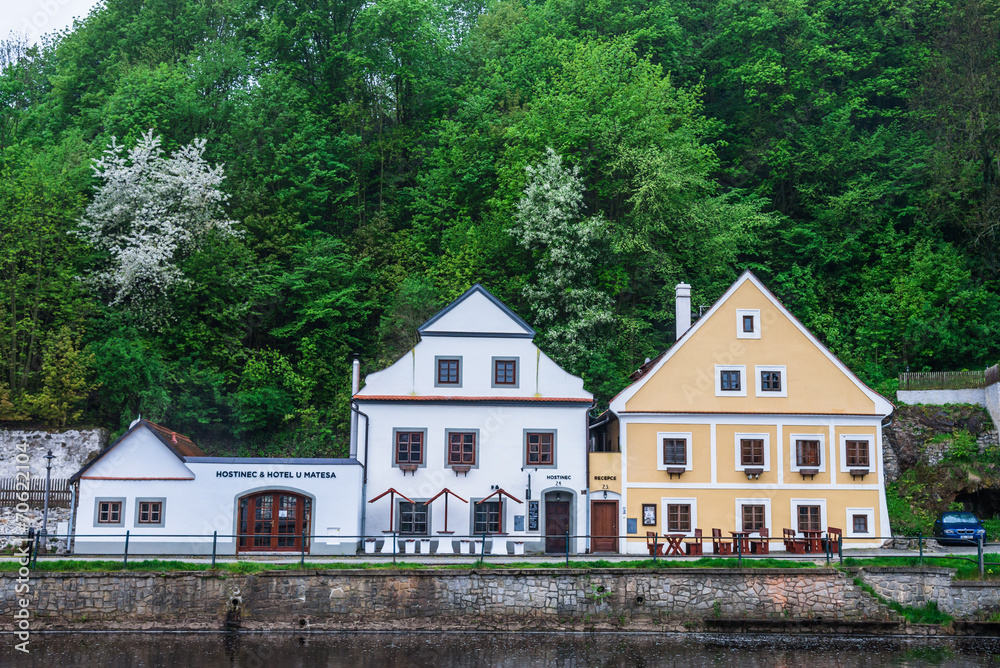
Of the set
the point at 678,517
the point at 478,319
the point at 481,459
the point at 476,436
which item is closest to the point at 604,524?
the point at 678,517

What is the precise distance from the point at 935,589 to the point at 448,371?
17.9 meters

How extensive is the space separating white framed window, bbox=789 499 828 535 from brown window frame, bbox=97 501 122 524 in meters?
24.0

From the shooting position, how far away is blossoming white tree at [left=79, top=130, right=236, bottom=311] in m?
46.0

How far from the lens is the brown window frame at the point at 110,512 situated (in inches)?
1293

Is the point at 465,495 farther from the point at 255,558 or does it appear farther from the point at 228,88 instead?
the point at 228,88

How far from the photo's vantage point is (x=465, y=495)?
115 ft

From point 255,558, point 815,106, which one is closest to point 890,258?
point 815,106

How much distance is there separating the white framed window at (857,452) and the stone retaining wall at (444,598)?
7.41 meters

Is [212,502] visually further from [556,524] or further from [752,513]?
[752,513]

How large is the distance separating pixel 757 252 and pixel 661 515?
75.3ft

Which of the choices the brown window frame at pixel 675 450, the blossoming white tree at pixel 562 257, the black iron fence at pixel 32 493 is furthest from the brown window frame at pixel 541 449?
the black iron fence at pixel 32 493

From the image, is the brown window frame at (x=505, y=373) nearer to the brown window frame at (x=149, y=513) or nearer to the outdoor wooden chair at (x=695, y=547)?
the outdoor wooden chair at (x=695, y=547)

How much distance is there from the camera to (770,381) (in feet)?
120

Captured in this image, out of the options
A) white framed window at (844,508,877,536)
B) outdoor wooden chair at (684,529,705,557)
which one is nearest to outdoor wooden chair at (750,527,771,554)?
outdoor wooden chair at (684,529,705,557)
